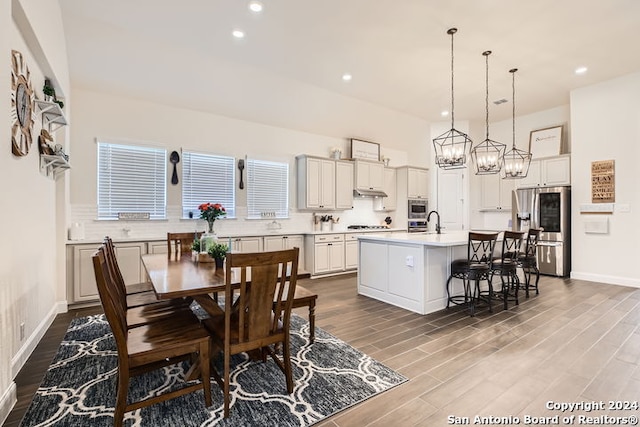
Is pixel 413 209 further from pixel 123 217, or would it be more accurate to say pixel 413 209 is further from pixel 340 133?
pixel 123 217

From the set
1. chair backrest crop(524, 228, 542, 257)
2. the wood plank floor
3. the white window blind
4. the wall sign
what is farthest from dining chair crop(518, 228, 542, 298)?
the white window blind

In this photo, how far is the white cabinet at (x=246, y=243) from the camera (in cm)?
520

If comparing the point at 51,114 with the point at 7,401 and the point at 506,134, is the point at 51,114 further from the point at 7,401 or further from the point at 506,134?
the point at 506,134

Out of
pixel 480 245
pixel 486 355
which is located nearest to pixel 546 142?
pixel 480 245

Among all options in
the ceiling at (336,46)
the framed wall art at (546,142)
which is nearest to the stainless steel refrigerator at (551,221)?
the framed wall art at (546,142)

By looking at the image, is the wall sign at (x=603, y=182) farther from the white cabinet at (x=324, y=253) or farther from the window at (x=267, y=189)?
the window at (x=267, y=189)

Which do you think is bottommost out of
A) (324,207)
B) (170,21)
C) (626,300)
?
(626,300)

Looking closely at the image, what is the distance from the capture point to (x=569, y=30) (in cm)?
384

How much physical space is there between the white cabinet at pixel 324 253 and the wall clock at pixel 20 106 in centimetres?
417

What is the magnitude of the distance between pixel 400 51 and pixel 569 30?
2.05 metres

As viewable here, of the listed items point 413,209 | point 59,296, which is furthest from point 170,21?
point 413,209

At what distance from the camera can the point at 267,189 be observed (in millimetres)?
5965

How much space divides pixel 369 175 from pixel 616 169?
170 inches

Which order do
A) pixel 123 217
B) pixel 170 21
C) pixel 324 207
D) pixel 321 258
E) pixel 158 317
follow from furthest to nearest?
1. pixel 324 207
2. pixel 321 258
3. pixel 123 217
4. pixel 170 21
5. pixel 158 317
